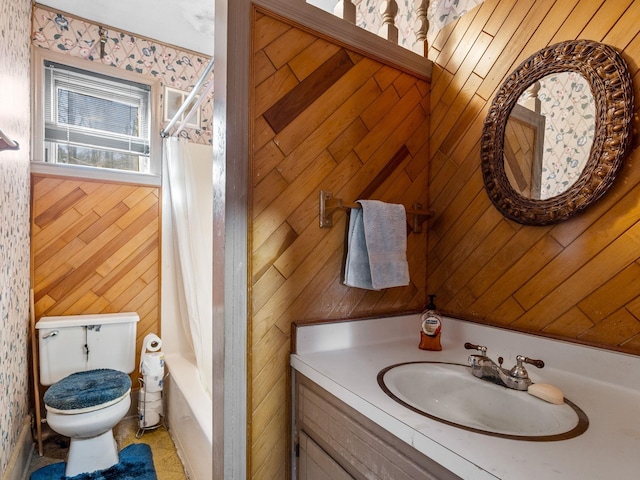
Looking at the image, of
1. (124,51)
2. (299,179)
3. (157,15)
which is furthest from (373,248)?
(124,51)

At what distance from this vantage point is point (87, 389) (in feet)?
6.30

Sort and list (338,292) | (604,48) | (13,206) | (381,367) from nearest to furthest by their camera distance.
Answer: (604,48) < (381,367) < (338,292) < (13,206)

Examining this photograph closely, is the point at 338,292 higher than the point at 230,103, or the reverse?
the point at 230,103

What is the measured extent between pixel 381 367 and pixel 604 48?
1.13m

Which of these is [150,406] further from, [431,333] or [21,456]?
[431,333]

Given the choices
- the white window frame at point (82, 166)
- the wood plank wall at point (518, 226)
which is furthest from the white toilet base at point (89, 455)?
the wood plank wall at point (518, 226)

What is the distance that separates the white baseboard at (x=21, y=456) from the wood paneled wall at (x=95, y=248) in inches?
25.1

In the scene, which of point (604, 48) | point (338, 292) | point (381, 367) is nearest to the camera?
point (604, 48)

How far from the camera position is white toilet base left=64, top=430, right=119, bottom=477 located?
1878 mm

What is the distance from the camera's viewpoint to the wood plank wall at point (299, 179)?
114 cm

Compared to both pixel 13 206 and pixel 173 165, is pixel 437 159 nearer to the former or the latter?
pixel 173 165

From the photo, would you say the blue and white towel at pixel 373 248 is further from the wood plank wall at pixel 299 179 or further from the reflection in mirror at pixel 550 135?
the reflection in mirror at pixel 550 135

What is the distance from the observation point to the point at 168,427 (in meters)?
2.38

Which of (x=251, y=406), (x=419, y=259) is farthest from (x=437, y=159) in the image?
(x=251, y=406)
